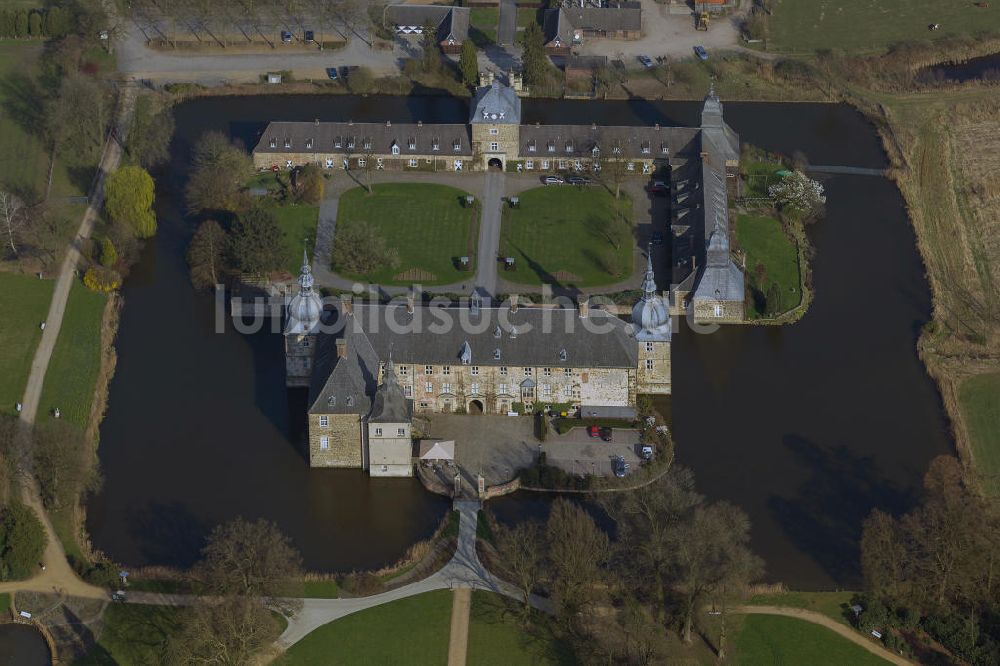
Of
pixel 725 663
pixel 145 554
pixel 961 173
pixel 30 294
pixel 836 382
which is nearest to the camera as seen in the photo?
pixel 725 663

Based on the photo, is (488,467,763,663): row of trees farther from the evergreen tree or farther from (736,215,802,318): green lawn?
the evergreen tree

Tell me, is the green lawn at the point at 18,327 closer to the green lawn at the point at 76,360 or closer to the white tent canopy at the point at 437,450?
the green lawn at the point at 76,360

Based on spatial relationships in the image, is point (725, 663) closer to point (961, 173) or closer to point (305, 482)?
point (305, 482)

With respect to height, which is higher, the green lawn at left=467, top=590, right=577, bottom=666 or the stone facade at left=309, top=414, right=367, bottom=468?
the stone facade at left=309, top=414, right=367, bottom=468

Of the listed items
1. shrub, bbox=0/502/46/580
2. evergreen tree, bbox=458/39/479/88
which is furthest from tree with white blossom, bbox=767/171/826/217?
shrub, bbox=0/502/46/580

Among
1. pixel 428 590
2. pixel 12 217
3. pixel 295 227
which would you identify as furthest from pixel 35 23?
pixel 428 590

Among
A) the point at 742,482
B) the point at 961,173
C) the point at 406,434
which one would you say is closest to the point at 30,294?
the point at 406,434

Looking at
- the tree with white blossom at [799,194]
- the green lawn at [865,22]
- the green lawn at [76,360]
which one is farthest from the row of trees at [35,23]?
the tree with white blossom at [799,194]
